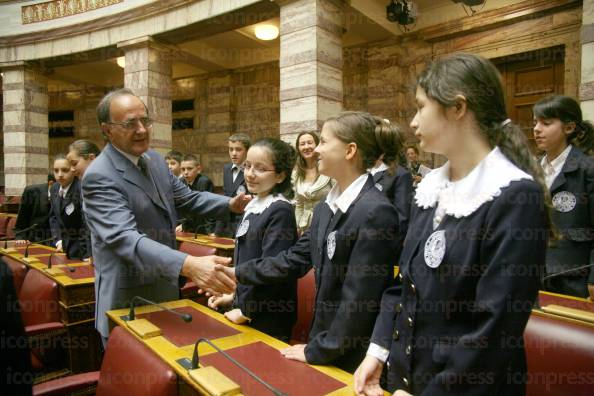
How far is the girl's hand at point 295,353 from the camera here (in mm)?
1444

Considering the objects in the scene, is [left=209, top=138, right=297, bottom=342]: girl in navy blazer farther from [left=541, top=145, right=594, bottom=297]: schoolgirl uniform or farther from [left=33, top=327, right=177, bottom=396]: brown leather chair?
[left=541, top=145, right=594, bottom=297]: schoolgirl uniform

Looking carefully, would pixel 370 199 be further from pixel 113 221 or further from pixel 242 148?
pixel 242 148

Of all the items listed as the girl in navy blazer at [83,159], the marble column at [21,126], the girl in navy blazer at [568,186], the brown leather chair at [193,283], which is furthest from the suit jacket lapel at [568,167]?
the marble column at [21,126]

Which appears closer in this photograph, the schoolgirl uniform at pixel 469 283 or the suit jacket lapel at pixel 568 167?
the schoolgirl uniform at pixel 469 283

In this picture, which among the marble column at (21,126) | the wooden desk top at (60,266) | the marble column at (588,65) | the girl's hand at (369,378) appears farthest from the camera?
the marble column at (21,126)

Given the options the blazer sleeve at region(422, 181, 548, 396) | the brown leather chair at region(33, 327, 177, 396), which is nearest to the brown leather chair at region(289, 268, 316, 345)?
the brown leather chair at region(33, 327, 177, 396)

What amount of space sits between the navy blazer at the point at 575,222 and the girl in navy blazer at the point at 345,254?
1.50 metres

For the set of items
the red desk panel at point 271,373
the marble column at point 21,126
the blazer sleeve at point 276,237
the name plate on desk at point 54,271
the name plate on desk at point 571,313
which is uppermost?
the marble column at point 21,126

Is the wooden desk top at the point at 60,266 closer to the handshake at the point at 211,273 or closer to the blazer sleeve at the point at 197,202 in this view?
the blazer sleeve at the point at 197,202

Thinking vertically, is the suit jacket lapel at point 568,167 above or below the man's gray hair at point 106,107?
below

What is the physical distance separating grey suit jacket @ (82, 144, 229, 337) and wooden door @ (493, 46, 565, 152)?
6.09 meters

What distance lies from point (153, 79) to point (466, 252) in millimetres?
8008

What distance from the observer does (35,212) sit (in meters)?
5.71

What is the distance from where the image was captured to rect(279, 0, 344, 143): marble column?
5590 mm
